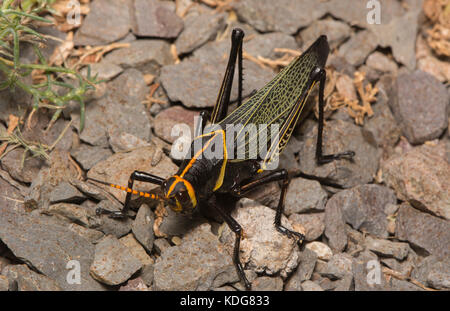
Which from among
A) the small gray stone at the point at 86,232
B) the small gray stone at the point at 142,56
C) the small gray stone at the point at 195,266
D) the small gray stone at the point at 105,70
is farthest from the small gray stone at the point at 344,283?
the small gray stone at the point at 105,70

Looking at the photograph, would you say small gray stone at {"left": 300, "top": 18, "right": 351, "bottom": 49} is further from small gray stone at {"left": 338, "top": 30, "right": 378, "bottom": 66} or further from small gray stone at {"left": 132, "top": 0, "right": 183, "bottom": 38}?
small gray stone at {"left": 132, "top": 0, "right": 183, "bottom": 38}

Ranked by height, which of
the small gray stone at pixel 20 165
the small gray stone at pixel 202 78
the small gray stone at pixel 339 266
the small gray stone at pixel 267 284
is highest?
the small gray stone at pixel 202 78

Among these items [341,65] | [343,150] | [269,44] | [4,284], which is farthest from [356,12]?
[4,284]

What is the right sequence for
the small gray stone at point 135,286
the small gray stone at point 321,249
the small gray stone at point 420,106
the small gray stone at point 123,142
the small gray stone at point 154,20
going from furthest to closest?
the small gray stone at point 154,20 → the small gray stone at point 420,106 → the small gray stone at point 123,142 → the small gray stone at point 321,249 → the small gray stone at point 135,286

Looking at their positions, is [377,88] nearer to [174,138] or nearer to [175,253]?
[174,138]

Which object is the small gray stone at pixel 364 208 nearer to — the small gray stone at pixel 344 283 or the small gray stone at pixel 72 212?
the small gray stone at pixel 344 283
